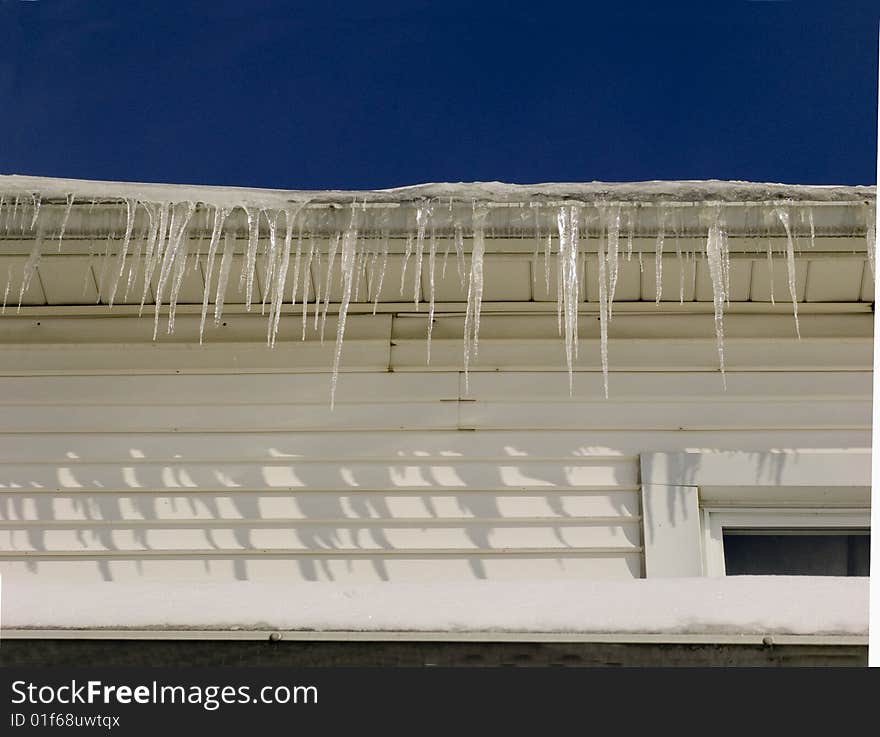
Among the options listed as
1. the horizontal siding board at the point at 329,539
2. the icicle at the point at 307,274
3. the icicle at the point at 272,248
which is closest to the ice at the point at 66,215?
the icicle at the point at 272,248

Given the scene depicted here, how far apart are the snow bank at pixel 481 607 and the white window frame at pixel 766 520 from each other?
1.45m

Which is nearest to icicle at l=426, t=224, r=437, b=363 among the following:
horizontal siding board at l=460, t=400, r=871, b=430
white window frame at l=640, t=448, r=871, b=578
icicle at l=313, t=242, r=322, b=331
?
horizontal siding board at l=460, t=400, r=871, b=430

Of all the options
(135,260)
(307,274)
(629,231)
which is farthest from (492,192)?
(135,260)

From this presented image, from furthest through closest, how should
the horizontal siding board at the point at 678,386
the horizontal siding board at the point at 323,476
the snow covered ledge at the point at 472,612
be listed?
the horizontal siding board at the point at 678,386, the horizontal siding board at the point at 323,476, the snow covered ledge at the point at 472,612

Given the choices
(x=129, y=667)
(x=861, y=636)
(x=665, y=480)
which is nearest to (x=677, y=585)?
(x=861, y=636)

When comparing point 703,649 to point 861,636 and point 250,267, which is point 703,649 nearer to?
point 861,636

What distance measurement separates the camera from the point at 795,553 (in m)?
4.35

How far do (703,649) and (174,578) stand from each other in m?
2.20

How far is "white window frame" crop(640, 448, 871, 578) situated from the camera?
4352 mm

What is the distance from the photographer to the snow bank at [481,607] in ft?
9.02

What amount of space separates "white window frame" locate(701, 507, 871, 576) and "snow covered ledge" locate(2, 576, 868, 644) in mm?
1445

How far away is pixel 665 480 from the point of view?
175 inches

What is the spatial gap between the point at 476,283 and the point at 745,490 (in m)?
1.16

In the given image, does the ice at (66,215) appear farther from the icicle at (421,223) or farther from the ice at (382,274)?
the icicle at (421,223)
